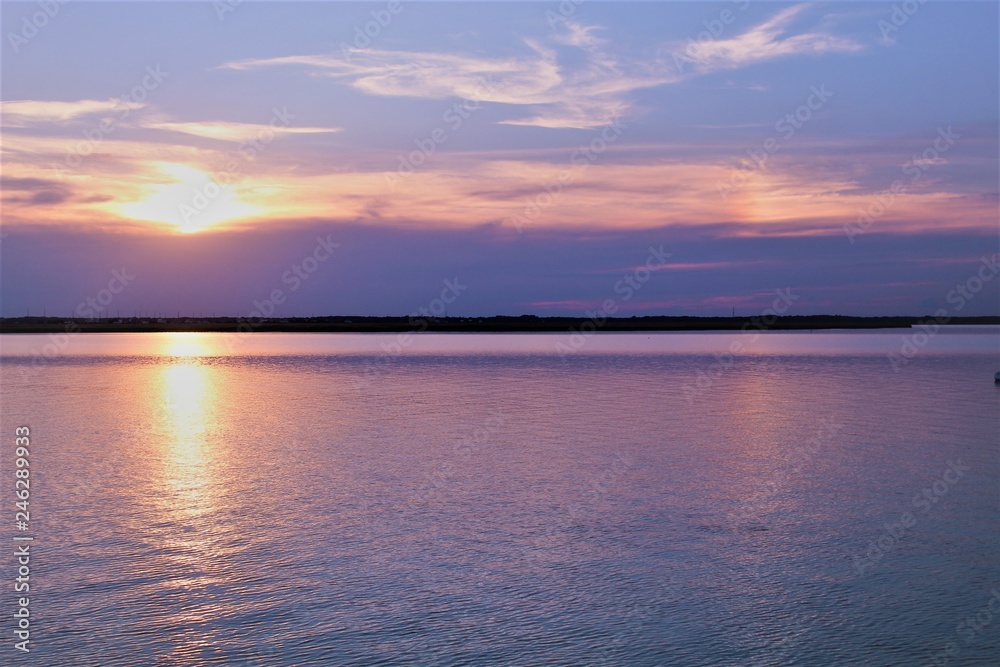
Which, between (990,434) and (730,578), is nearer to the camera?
(730,578)

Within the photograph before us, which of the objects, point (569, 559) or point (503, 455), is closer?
point (569, 559)

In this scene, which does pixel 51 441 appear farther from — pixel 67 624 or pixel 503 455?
pixel 67 624

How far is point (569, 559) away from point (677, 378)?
21746 millimetres

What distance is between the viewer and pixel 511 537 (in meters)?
8.59

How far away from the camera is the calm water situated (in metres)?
6.10

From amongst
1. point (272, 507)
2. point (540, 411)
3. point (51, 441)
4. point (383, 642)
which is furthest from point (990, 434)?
point (51, 441)

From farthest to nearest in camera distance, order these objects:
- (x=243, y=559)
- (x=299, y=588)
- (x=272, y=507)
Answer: (x=272, y=507) < (x=243, y=559) < (x=299, y=588)

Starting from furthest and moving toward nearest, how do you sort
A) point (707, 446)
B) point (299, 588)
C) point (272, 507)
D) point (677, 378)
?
point (677, 378) → point (707, 446) → point (272, 507) → point (299, 588)

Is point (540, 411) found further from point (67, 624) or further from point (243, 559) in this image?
point (67, 624)

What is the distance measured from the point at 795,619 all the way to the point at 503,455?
22.9ft

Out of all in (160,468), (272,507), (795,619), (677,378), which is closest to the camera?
(795,619)

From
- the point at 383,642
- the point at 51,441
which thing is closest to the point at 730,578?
the point at 383,642

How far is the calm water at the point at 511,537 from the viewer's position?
6.10 metres

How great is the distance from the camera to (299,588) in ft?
23.2
